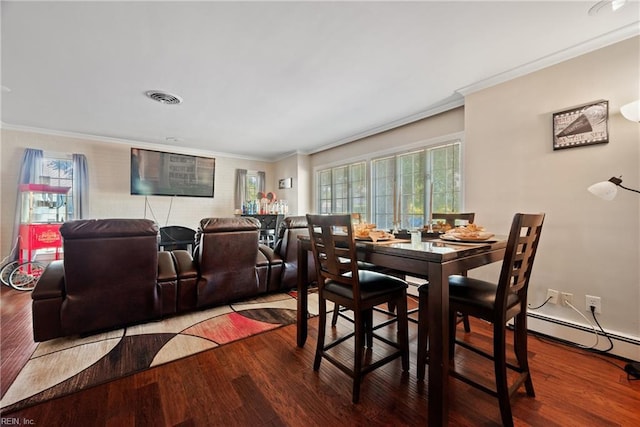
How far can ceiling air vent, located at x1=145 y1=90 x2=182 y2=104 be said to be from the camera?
2.98 m

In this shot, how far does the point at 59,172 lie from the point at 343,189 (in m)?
5.00

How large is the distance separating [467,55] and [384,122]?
177 centimetres

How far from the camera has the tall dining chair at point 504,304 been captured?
4.12 ft

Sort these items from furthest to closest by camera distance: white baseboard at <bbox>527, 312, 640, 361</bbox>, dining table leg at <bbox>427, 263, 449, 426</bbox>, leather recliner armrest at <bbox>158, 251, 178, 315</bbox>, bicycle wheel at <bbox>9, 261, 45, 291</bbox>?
bicycle wheel at <bbox>9, 261, 45, 291</bbox>, leather recliner armrest at <bbox>158, 251, 178, 315</bbox>, white baseboard at <bbox>527, 312, 640, 361</bbox>, dining table leg at <bbox>427, 263, 449, 426</bbox>

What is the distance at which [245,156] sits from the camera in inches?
249

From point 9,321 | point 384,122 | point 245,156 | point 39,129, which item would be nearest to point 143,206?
point 39,129

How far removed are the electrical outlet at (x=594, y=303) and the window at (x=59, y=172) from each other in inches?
267

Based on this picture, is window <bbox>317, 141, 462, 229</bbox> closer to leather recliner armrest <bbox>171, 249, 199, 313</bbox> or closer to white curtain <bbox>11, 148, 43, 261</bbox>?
leather recliner armrest <bbox>171, 249, 199, 313</bbox>

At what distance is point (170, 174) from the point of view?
5293 millimetres

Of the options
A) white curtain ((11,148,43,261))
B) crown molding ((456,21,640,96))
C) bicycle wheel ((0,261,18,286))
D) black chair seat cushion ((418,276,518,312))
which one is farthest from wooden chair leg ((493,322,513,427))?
white curtain ((11,148,43,261))

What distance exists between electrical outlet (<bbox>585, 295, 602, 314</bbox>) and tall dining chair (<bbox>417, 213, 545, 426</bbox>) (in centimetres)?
112

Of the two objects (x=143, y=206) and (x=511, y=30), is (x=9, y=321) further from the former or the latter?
(x=511, y=30)

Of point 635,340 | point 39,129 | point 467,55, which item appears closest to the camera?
point 635,340

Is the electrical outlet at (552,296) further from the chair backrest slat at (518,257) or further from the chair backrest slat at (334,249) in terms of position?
the chair backrest slat at (334,249)
